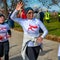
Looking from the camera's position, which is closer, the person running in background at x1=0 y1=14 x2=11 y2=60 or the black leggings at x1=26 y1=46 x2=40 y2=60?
the black leggings at x1=26 y1=46 x2=40 y2=60

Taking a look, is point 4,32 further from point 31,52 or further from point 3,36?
Answer: point 31,52

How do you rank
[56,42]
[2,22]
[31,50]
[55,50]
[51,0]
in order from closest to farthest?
[31,50] → [2,22] → [55,50] → [56,42] → [51,0]

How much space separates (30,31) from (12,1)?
23.6 meters

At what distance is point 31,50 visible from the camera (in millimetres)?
6754

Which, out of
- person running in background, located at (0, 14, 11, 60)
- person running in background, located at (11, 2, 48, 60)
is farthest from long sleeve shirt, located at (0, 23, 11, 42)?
person running in background, located at (11, 2, 48, 60)

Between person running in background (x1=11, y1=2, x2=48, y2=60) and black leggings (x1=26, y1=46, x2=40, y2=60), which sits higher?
person running in background (x1=11, y1=2, x2=48, y2=60)

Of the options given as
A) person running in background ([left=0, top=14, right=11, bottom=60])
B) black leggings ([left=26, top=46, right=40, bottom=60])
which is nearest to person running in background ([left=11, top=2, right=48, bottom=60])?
black leggings ([left=26, top=46, right=40, bottom=60])

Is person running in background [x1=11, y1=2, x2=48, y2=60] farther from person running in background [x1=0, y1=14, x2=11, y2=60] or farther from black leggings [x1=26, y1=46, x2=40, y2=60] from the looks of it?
person running in background [x1=0, y1=14, x2=11, y2=60]

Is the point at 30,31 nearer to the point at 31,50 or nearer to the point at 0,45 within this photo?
the point at 31,50

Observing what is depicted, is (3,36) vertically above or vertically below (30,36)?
below

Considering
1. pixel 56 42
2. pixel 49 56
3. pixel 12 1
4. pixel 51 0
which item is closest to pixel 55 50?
pixel 49 56

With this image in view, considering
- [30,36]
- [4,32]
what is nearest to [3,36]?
[4,32]

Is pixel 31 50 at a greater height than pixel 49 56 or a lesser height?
greater

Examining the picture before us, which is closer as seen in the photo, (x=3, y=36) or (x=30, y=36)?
(x=30, y=36)
